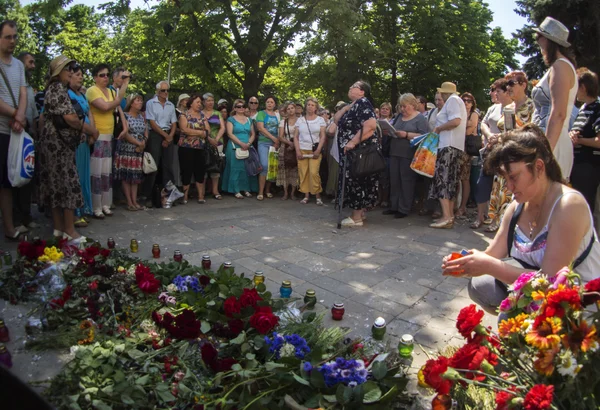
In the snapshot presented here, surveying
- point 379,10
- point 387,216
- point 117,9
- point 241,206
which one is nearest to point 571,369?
point 387,216

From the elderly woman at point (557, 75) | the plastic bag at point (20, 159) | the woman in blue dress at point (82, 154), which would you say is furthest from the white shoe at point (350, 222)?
the plastic bag at point (20, 159)

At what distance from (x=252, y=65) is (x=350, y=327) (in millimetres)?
10347

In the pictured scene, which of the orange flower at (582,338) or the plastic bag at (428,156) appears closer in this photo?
the orange flower at (582,338)

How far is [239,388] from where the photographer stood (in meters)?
2.35

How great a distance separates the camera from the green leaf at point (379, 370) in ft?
7.54

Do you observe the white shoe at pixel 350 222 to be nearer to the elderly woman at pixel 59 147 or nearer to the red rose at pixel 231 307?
the elderly woman at pixel 59 147

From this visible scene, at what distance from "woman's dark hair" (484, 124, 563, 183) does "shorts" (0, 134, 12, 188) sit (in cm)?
502

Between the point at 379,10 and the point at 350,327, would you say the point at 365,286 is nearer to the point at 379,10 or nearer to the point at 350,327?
the point at 350,327

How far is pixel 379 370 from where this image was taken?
2316 millimetres

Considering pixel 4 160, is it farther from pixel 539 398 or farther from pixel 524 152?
pixel 539 398

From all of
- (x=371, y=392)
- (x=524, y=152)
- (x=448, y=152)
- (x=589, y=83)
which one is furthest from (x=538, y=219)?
(x=448, y=152)

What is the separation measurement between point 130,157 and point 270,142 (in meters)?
2.89

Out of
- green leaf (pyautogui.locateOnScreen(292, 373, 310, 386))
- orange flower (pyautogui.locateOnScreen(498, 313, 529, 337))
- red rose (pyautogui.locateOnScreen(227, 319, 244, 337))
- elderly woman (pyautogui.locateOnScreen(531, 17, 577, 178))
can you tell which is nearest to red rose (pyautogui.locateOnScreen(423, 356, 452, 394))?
orange flower (pyautogui.locateOnScreen(498, 313, 529, 337))

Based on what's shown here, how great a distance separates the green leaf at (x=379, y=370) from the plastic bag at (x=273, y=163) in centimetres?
670
